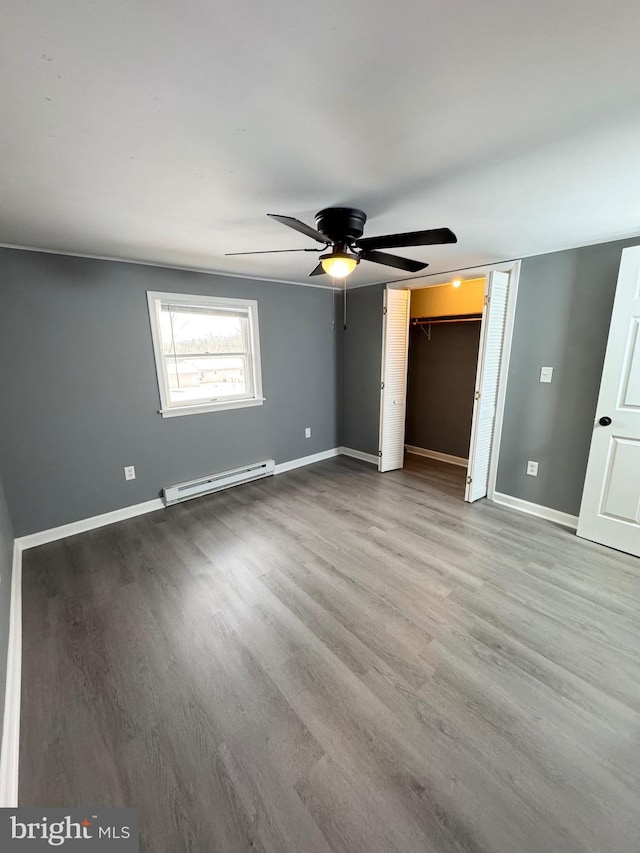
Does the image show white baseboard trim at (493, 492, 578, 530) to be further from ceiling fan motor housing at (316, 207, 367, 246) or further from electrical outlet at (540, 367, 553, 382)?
ceiling fan motor housing at (316, 207, 367, 246)

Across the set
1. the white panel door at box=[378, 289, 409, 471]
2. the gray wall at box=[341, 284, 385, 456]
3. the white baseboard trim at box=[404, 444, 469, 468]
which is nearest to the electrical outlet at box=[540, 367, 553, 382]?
the white panel door at box=[378, 289, 409, 471]

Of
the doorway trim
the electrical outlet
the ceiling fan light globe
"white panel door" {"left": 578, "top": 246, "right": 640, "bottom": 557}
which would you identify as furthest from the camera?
the doorway trim

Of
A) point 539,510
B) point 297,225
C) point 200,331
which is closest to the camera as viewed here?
point 297,225

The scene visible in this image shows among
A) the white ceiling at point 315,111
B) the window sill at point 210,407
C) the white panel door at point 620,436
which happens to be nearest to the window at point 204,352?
the window sill at point 210,407

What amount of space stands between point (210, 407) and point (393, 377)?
213 centimetres

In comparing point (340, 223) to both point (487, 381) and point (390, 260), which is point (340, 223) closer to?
point (390, 260)

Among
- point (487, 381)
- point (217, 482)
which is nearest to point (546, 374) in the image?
point (487, 381)

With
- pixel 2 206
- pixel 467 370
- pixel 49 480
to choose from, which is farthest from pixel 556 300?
pixel 49 480

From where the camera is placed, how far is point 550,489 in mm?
2955

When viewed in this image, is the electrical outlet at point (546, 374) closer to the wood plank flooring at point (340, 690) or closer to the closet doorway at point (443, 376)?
the closet doorway at point (443, 376)

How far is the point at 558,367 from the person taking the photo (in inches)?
110

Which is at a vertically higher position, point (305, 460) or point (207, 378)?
point (207, 378)

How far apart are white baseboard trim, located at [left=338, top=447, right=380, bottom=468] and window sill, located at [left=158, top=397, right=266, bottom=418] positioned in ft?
5.13

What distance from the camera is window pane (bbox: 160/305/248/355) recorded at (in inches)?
124
